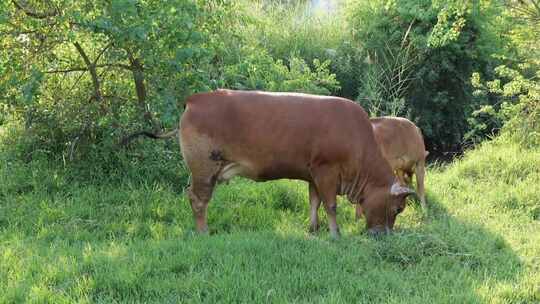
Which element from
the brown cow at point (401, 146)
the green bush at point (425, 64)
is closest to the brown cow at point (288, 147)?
the brown cow at point (401, 146)

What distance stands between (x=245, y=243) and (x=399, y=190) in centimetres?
167

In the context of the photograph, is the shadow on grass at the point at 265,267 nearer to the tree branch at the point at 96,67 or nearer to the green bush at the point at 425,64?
the tree branch at the point at 96,67

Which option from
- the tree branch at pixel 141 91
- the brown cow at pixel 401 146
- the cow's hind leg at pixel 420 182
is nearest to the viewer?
the brown cow at pixel 401 146

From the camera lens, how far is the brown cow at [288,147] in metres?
5.96

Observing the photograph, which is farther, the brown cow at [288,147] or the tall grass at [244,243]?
the brown cow at [288,147]

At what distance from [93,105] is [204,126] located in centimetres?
239

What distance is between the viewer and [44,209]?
658cm

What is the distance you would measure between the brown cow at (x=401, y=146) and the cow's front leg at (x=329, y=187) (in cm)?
68

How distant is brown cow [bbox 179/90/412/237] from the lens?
5.96m

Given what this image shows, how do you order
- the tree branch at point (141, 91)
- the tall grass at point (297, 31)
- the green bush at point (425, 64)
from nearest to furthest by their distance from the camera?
the tree branch at point (141, 91)
the green bush at point (425, 64)
the tall grass at point (297, 31)

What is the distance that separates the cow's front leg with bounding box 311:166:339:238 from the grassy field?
0.16 meters

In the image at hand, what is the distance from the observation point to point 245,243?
5.45m

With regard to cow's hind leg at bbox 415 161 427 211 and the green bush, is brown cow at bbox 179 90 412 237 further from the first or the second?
the green bush

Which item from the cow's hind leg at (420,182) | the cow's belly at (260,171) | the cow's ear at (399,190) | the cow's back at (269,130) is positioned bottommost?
the cow's hind leg at (420,182)
